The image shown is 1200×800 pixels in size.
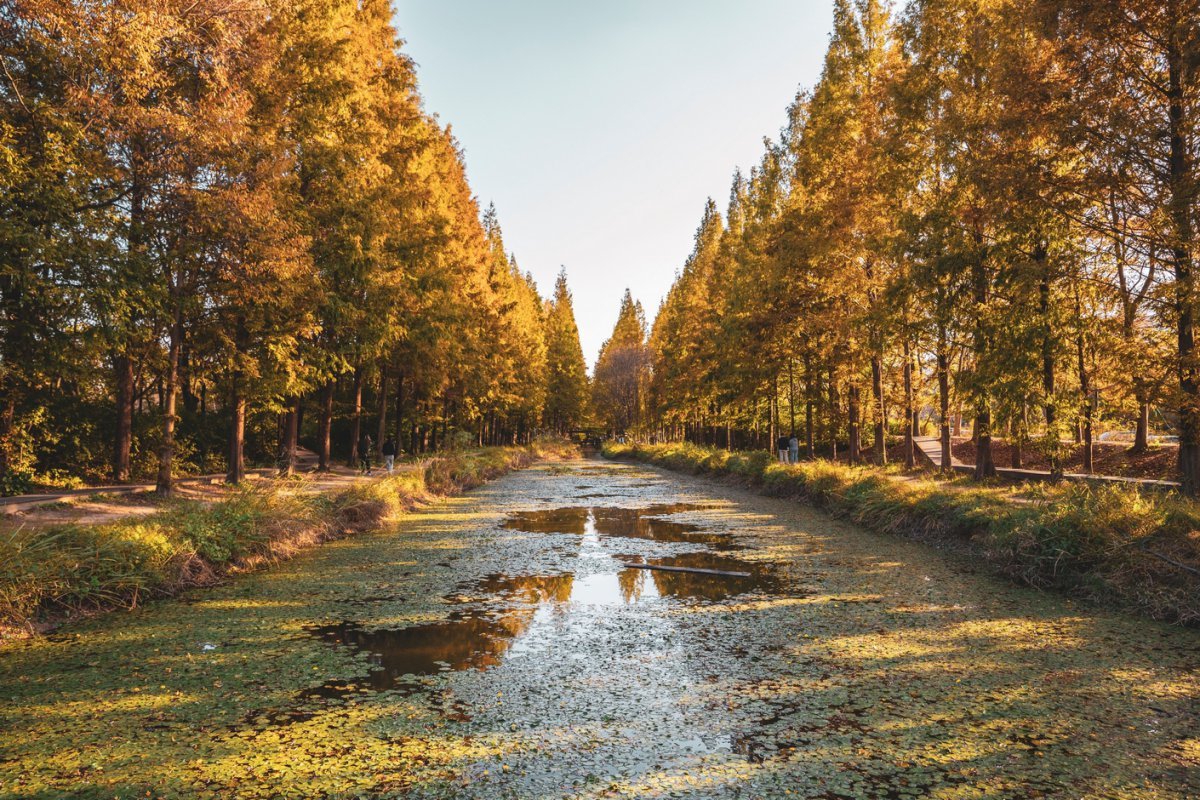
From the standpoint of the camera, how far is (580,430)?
279 feet

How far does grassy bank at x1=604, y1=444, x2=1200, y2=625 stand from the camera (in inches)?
270

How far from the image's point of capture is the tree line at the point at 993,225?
8727mm

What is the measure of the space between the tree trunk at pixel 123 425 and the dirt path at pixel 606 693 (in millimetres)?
8553

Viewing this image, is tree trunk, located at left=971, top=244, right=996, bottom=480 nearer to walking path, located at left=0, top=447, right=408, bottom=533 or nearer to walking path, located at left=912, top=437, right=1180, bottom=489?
walking path, located at left=912, top=437, right=1180, bottom=489

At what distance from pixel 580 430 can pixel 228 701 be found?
80369 millimetres

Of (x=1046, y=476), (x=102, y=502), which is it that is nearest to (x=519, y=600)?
(x=102, y=502)

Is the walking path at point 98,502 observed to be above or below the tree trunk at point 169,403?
below

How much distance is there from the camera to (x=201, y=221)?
10.5 m

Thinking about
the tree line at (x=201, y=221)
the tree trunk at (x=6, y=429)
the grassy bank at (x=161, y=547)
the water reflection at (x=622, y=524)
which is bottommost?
the water reflection at (x=622, y=524)

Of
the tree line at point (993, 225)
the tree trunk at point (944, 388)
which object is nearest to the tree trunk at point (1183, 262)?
the tree line at point (993, 225)

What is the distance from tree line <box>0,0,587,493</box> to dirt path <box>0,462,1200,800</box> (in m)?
5.31

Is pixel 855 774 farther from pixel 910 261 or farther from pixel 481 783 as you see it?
pixel 910 261

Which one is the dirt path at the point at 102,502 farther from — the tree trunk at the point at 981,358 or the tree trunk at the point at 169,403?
the tree trunk at the point at 981,358

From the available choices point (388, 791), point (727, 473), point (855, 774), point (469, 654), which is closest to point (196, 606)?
point (469, 654)
